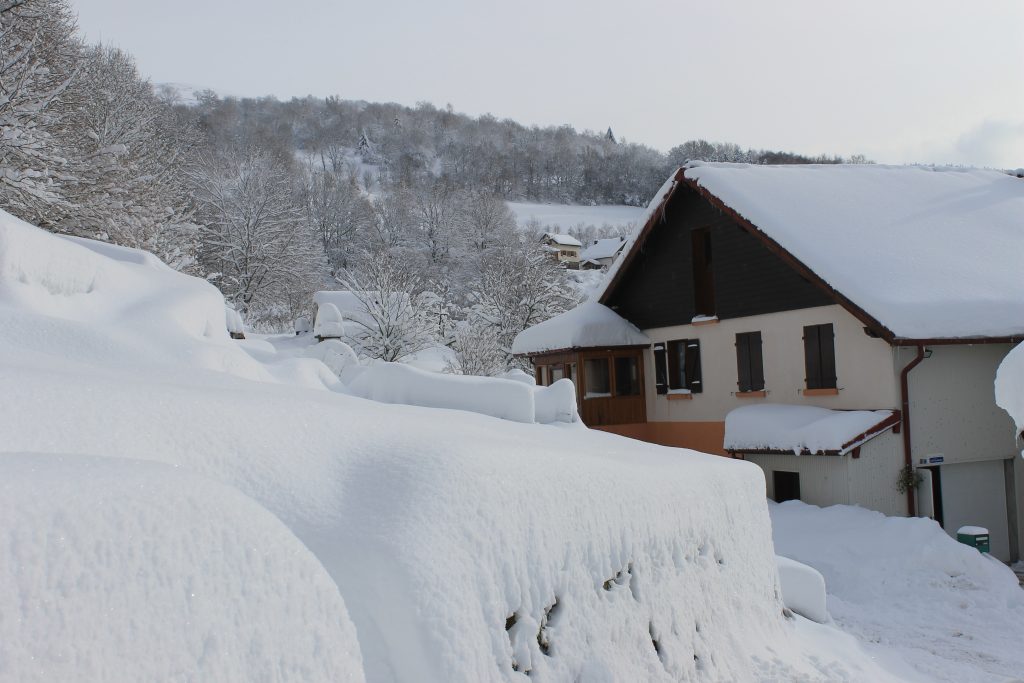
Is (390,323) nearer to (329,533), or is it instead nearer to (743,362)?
(743,362)

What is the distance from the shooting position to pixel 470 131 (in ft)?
427

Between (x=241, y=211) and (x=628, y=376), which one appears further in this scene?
(x=241, y=211)

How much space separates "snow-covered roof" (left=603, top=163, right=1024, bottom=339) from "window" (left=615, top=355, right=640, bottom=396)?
211 cm

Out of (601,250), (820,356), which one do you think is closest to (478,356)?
(820,356)

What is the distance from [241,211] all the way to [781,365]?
1373 inches

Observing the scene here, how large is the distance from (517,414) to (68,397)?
6.15 meters

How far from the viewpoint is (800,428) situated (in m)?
15.5

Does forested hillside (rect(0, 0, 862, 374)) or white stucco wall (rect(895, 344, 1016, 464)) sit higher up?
forested hillside (rect(0, 0, 862, 374))

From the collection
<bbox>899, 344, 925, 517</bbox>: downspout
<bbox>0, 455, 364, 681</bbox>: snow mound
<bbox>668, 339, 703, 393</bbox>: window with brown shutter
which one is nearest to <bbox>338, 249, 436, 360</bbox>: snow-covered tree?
<bbox>668, 339, 703, 393</bbox>: window with brown shutter

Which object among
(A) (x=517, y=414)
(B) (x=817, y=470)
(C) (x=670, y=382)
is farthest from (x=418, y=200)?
(A) (x=517, y=414)

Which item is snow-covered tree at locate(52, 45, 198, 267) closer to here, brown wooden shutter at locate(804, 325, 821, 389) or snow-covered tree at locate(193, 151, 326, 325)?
snow-covered tree at locate(193, 151, 326, 325)

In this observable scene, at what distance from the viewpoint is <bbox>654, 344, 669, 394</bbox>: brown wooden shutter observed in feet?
66.8

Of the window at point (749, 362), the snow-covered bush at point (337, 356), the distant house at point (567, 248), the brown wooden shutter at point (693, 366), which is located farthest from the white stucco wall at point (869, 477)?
the distant house at point (567, 248)

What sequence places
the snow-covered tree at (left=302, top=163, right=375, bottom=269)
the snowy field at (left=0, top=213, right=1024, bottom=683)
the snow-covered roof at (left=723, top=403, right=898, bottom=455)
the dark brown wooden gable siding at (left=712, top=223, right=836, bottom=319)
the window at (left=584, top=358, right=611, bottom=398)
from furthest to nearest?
1. the snow-covered tree at (left=302, top=163, right=375, bottom=269)
2. the window at (left=584, top=358, right=611, bottom=398)
3. the dark brown wooden gable siding at (left=712, top=223, right=836, bottom=319)
4. the snow-covered roof at (left=723, top=403, right=898, bottom=455)
5. the snowy field at (left=0, top=213, right=1024, bottom=683)
